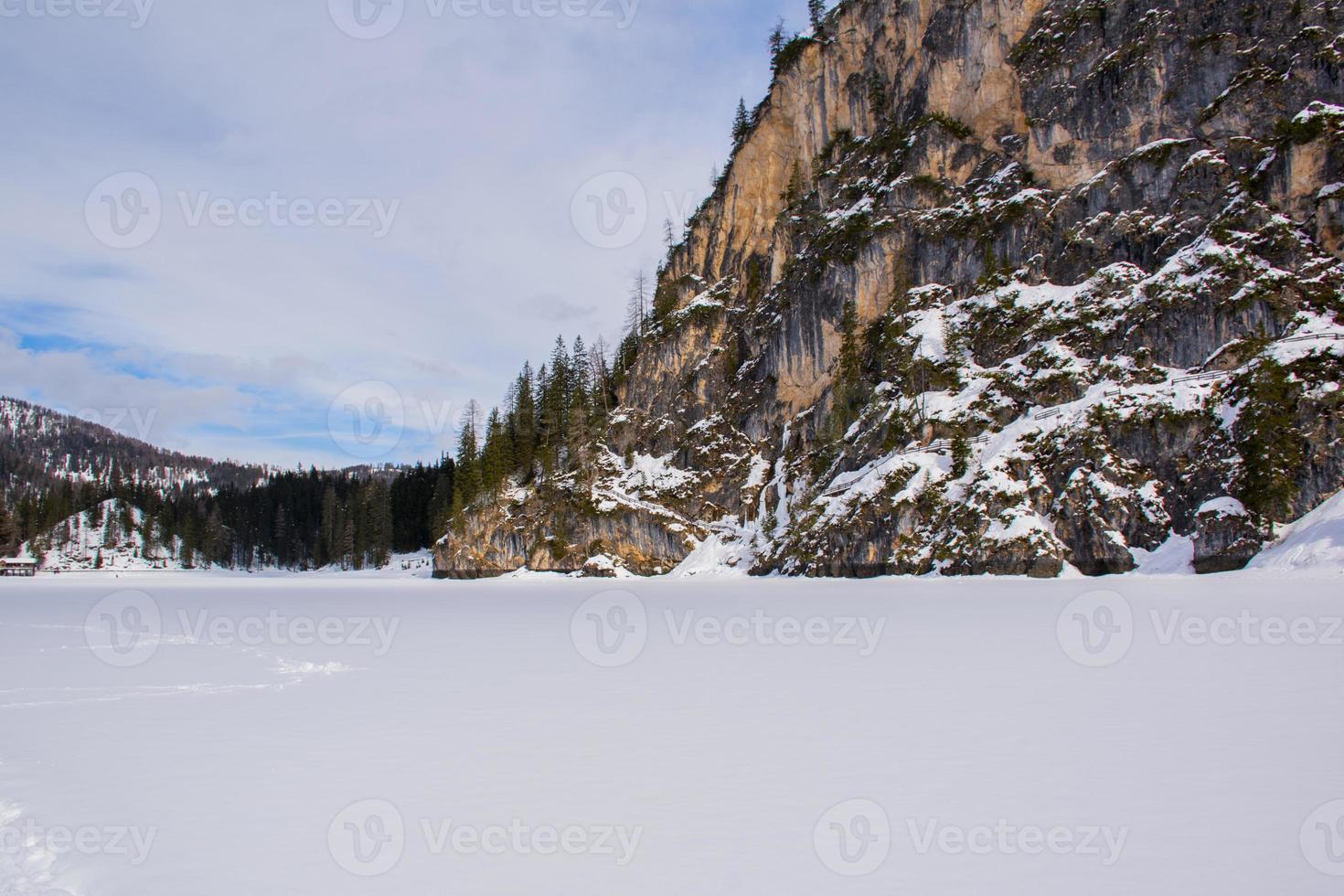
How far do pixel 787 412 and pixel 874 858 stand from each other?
236 ft

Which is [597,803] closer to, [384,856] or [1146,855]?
[384,856]

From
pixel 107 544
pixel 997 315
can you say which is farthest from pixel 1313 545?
pixel 107 544

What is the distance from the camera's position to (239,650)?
1973cm
